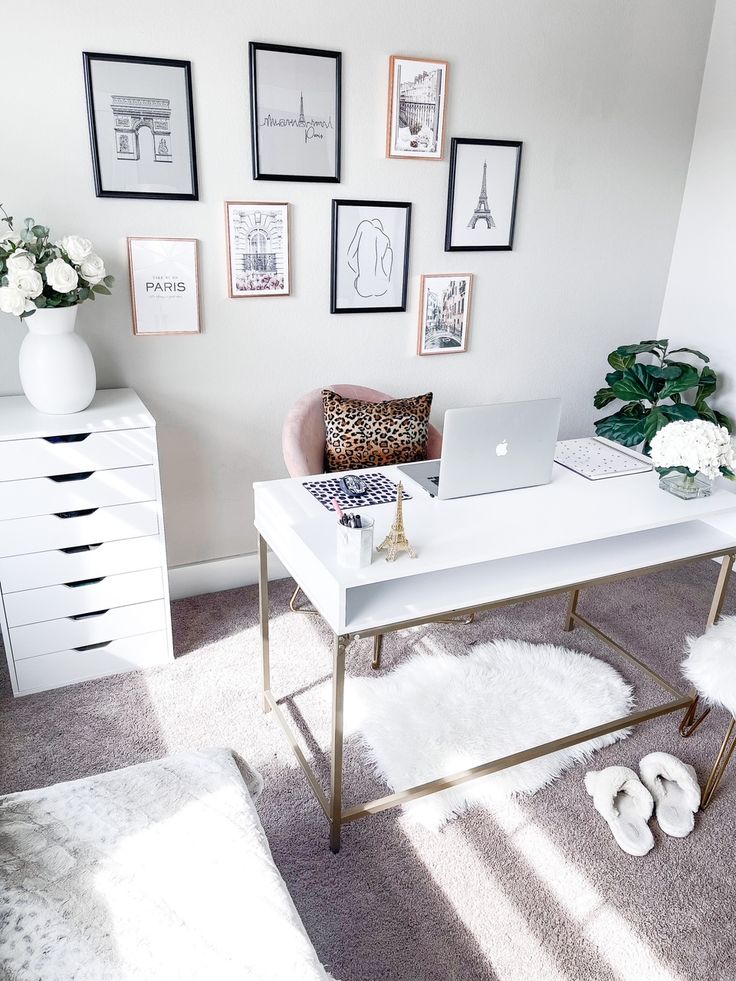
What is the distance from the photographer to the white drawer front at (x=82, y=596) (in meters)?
2.54

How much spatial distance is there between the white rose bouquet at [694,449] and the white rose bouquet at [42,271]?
186 centimetres

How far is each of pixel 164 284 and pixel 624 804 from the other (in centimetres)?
236

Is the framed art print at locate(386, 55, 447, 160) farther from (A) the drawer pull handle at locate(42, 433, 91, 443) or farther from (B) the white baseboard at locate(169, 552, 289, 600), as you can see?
(B) the white baseboard at locate(169, 552, 289, 600)

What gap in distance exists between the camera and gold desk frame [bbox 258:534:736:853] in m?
1.89

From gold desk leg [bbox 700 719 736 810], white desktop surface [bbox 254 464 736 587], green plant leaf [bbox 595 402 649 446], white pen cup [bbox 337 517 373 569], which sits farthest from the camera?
green plant leaf [bbox 595 402 649 446]

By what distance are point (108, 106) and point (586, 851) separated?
2787mm

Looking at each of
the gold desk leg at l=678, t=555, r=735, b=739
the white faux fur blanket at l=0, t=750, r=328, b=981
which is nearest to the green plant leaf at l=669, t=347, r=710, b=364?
the gold desk leg at l=678, t=555, r=735, b=739

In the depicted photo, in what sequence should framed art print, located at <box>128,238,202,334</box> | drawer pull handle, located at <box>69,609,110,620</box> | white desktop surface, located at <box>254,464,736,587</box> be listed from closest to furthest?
white desktop surface, located at <box>254,464,736,587</box>
drawer pull handle, located at <box>69,609,110,620</box>
framed art print, located at <box>128,238,202,334</box>

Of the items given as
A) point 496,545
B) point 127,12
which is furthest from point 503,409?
point 127,12

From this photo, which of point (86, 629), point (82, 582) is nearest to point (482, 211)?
point (82, 582)

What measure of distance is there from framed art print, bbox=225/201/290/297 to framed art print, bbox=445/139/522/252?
744 mm

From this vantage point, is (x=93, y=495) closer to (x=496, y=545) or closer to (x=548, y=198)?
(x=496, y=545)

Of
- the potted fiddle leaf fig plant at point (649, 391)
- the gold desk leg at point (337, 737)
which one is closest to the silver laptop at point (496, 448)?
the gold desk leg at point (337, 737)

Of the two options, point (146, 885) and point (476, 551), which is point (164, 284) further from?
point (146, 885)
